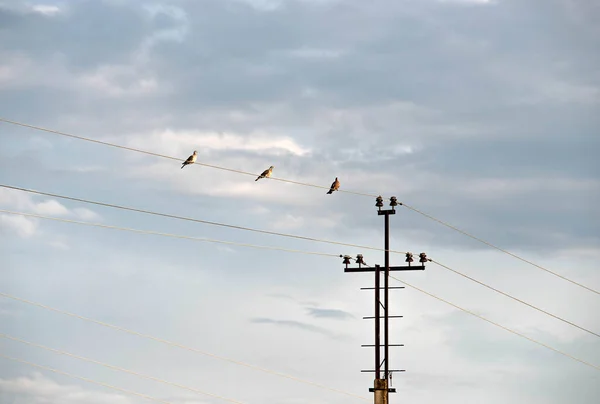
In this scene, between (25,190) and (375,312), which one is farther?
(375,312)

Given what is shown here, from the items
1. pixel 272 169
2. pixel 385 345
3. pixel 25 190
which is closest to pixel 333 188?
pixel 272 169

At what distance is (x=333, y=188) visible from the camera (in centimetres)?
7156

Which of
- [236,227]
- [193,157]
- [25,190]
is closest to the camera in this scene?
[25,190]

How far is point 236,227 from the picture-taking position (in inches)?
2606

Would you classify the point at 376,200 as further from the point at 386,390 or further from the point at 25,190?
the point at 25,190

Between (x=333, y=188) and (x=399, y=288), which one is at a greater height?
(x=333, y=188)

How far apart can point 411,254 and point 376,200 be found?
101 inches

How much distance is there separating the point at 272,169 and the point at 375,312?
748 cm

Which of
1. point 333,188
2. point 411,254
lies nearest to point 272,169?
point 333,188

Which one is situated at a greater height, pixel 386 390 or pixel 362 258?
pixel 362 258

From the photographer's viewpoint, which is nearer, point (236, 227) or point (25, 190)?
point (25, 190)

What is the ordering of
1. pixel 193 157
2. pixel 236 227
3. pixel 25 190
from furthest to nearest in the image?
pixel 193 157 → pixel 236 227 → pixel 25 190

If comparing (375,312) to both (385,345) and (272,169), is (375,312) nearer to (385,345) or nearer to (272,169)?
(385,345)

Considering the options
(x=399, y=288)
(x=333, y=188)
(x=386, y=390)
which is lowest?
(x=386, y=390)
